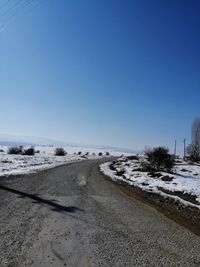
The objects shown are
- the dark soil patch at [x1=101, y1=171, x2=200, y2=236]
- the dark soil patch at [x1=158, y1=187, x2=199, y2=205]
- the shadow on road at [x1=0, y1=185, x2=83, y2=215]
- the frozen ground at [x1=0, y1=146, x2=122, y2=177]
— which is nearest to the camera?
the dark soil patch at [x1=101, y1=171, x2=200, y2=236]

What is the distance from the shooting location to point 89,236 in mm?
7215

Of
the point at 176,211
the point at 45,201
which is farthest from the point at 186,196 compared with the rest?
Result: the point at 45,201

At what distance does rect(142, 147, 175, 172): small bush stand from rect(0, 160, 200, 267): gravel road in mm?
19592

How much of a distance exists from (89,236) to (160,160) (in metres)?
25.3

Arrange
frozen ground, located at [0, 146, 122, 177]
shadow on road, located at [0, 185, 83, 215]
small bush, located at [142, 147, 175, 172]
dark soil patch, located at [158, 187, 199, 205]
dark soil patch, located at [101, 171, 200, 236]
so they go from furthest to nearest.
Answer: small bush, located at [142, 147, 175, 172] < frozen ground, located at [0, 146, 122, 177] < dark soil patch, located at [158, 187, 199, 205] < shadow on road, located at [0, 185, 83, 215] < dark soil patch, located at [101, 171, 200, 236]

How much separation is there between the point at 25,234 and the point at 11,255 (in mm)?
1410

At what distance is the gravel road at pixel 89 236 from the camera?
5.71 m

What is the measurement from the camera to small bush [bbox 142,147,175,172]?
31.1 meters

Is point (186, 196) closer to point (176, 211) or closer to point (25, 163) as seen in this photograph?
point (176, 211)

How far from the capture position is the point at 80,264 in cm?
543

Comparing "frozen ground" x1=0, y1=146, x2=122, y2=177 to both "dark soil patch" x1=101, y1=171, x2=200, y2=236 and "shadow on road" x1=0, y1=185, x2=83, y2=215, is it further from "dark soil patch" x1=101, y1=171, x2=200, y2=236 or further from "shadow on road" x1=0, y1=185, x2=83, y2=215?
"dark soil patch" x1=101, y1=171, x2=200, y2=236

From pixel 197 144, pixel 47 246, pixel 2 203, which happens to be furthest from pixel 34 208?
pixel 197 144

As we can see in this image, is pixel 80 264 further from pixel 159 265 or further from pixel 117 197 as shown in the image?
pixel 117 197

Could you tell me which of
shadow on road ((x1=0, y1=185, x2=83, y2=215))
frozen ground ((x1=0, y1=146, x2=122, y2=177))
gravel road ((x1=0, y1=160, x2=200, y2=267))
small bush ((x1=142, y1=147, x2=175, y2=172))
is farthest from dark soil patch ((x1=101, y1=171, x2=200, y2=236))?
small bush ((x1=142, y1=147, x2=175, y2=172))
